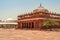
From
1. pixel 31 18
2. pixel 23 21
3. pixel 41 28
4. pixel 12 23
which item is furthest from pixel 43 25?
pixel 12 23

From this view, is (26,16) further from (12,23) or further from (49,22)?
(12,23)

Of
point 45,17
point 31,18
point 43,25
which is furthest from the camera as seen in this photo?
point 31,18

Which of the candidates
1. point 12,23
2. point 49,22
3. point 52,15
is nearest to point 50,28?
point 49,22

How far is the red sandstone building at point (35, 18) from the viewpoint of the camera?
95.8 ft

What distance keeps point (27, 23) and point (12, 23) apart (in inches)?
652

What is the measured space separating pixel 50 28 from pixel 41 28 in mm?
1791

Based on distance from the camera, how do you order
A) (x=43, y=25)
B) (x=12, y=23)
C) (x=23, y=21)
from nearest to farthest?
(x=43, y=25), (x=23, y=21), (x=12, y=23)

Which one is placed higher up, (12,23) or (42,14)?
(42,14)

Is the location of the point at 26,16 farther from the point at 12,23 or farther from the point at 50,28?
the point at 12,23

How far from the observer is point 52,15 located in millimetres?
32125

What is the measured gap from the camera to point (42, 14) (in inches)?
1164

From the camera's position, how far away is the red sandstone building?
2919cm

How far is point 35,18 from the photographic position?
30.1 meters

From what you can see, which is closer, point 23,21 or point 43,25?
point 43,25
